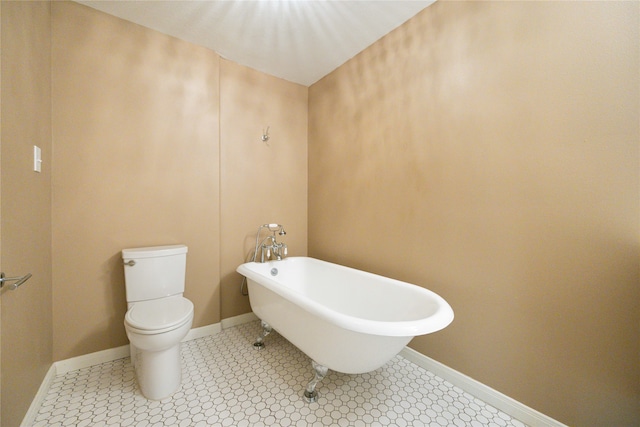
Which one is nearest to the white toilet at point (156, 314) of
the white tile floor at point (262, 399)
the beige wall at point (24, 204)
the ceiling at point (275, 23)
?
the white tile floor at point (262, 399)

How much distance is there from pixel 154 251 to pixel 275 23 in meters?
1.91

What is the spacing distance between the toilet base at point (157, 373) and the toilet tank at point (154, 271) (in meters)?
0.42

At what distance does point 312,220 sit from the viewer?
2.84 meters

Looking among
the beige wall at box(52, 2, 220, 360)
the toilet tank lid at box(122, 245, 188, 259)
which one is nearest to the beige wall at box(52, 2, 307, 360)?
the beige wall at box(52, 2, 220, 360)

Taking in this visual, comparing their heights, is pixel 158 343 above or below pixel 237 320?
above

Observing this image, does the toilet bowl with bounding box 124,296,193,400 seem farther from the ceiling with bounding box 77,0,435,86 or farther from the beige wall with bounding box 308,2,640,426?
the ceiling with bounding box 77,0,435,86

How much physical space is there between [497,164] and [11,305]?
2.48 m

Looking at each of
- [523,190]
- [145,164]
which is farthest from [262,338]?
[523,190]

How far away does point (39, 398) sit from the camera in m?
1.40

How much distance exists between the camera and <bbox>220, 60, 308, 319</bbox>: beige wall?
2363 mm

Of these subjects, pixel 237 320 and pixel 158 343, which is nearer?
pixel 158 343

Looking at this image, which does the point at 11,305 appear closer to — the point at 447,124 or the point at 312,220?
the point at 312,220

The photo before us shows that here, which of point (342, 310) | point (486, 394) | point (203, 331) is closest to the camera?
point (486, 394)

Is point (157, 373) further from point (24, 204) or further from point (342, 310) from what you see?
point (342, 310)
